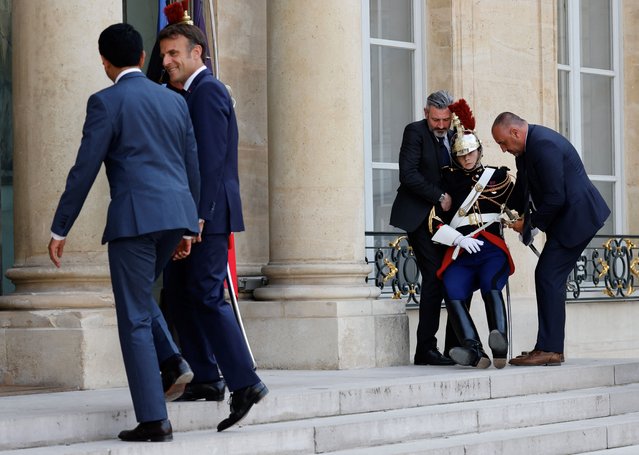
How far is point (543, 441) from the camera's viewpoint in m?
8.21

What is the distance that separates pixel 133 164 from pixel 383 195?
243 inches

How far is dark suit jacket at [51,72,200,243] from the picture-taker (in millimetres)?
6340

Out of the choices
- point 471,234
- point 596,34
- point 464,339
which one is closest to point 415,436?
point 464,339

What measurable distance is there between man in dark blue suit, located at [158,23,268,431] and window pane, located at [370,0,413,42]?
17.5 ft

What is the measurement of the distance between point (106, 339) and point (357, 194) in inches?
105

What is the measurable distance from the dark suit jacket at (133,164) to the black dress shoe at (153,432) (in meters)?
0.81

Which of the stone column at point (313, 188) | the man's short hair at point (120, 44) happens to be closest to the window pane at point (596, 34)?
the stone column at point (313, 188)

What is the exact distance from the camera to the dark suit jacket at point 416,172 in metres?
10.2

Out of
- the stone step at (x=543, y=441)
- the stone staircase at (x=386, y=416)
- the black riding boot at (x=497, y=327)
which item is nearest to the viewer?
the stone staircase at (x=386, y=416)

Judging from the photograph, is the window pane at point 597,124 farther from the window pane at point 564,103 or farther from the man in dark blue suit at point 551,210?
the man in dark blue suit at point 551,210

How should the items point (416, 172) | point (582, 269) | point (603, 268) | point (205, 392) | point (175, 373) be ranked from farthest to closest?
point (603, 268) → point (582, 269) → point (416, 172) → point (205, 392) → point (175, 373)

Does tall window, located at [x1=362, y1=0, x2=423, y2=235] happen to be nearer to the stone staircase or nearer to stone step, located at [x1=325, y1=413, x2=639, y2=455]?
the stone staircase

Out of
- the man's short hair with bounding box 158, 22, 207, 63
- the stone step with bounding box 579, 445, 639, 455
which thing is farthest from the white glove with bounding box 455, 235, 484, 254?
the man's short hair with bounding box 158, 22, 207, 63

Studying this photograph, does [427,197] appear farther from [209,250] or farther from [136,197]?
[136,197]
